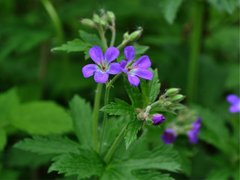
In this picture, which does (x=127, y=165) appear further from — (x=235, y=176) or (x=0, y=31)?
(x=0, y=31)

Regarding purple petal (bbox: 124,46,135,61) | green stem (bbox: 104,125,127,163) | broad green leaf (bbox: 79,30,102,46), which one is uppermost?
broad green leaf (bbox: 79,30,102,46)

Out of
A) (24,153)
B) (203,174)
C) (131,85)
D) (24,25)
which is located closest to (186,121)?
(203,174)

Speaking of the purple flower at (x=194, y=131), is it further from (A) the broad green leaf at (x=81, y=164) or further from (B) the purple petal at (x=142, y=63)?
(B) the purple petal at (x=142, y=63)

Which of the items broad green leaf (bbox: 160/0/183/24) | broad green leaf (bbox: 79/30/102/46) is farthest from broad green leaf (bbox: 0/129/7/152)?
broad green leaf (bbox: 160/0/183/24)

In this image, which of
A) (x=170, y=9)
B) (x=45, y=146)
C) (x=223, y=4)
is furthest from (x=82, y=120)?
(x=223, y=4)

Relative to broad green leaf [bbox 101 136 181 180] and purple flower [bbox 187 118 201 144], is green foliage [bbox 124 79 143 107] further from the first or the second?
purple flower [bbox 187 118 201 144]

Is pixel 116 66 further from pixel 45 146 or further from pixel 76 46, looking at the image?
pixel 45 146
